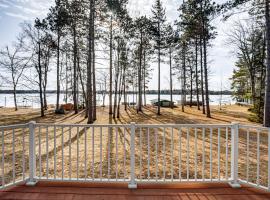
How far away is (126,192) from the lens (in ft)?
9.86

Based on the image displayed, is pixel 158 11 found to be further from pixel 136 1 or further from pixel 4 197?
pixel 4 197

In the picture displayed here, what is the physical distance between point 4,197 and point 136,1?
15212 mm

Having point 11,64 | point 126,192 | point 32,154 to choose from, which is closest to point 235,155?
point 126,192

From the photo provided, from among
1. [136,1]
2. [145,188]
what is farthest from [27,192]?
[136,1]

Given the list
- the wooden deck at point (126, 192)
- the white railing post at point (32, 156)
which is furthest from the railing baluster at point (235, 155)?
the white railing post at point (32, 156)

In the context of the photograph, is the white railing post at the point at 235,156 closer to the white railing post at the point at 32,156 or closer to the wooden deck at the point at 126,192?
the wooden deck at the point at 126,192

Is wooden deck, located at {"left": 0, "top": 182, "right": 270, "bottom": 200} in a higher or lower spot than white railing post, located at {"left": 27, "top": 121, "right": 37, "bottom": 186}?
lower

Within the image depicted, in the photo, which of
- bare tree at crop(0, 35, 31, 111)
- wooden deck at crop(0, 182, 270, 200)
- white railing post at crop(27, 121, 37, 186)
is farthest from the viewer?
bare tree at crop(0, 35, 31, 111)

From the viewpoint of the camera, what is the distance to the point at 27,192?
299 cm

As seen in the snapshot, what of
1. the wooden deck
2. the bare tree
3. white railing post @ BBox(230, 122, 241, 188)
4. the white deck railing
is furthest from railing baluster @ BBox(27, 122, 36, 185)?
the bare tree

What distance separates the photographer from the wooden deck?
2.85m

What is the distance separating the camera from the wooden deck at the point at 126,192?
2.85 meters

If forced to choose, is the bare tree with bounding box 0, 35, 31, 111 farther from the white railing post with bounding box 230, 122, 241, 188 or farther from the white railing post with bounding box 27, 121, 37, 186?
the white railing post with bounding box 230, 122, 241, 188

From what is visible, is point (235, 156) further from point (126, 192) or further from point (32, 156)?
point (32, 156)
